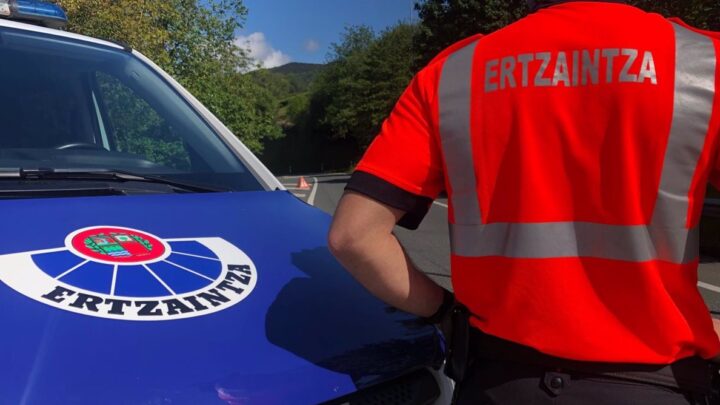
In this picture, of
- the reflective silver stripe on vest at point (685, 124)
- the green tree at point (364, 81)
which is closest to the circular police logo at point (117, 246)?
the reflective silver stripe on vest at point (685, 124)

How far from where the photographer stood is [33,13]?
8.98 feet

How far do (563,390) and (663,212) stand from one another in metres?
0.38

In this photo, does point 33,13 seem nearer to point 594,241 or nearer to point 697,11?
point 594,241

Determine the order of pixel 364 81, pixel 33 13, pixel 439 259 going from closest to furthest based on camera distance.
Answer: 1. pixel 33 13
2. pixel 439 259
3. pixel 364 81

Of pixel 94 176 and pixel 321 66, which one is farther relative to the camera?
pixel 321 66

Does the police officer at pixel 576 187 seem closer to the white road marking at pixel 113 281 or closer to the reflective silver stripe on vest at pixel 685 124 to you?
the reflective silver stripe on vest at pixel 685 124

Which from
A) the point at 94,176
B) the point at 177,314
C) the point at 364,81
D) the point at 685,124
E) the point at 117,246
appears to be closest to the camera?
the point at 685,124

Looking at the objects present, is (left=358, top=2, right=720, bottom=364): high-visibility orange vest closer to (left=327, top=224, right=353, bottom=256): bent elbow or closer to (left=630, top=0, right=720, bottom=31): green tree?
(left=327, top=224, right=353, bottom=256): bent elbow

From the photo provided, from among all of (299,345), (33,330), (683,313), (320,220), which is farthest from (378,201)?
(320,220)

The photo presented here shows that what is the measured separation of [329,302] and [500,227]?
621 millimetres

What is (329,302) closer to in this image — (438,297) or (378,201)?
(438,297)

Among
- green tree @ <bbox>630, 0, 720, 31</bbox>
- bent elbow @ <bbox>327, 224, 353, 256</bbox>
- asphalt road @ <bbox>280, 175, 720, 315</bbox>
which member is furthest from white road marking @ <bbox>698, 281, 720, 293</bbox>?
green tree @ <bbox>630, 0, 720, 31</bbox>

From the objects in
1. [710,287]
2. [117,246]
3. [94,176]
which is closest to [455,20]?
[710,287]

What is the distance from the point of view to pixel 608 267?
3.85 ft
